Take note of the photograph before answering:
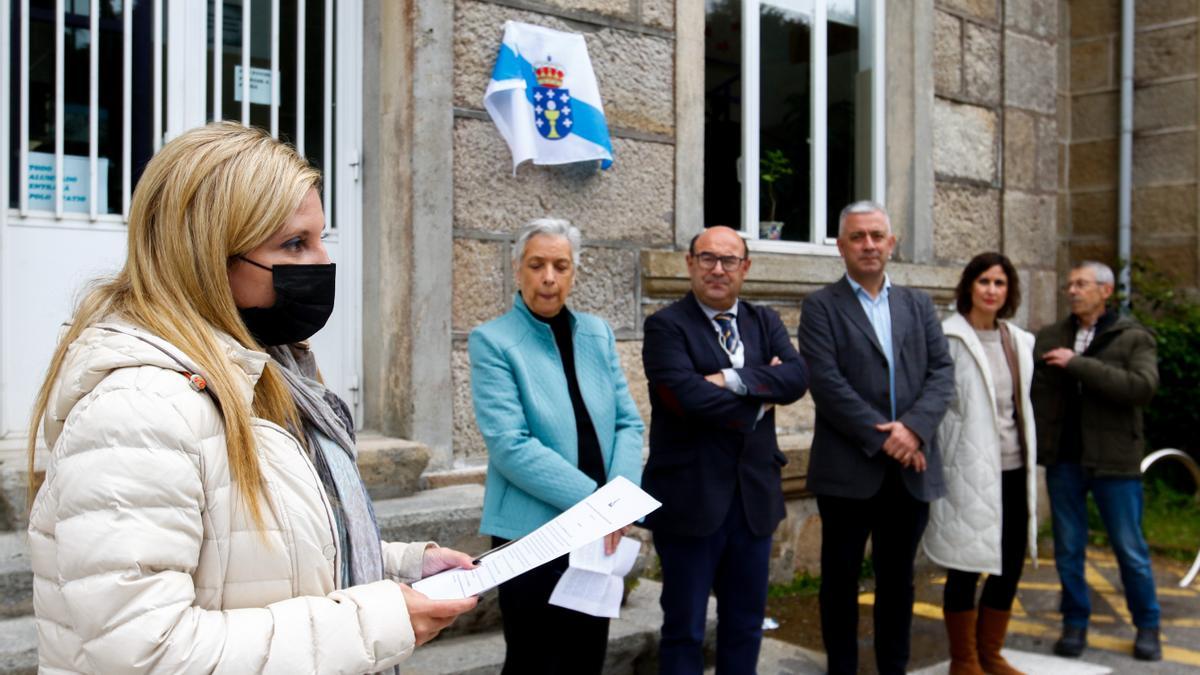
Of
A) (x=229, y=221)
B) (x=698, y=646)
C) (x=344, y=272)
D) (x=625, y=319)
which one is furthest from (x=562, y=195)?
(x=229, y=221)

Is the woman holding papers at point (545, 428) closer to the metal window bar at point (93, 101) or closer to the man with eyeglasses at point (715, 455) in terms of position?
the man with eyeglasses at point (715, 455)

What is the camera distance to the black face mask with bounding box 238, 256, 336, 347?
163 cm

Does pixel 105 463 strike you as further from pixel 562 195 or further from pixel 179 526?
pixel 562 195

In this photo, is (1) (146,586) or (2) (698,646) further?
(2) (698,646)

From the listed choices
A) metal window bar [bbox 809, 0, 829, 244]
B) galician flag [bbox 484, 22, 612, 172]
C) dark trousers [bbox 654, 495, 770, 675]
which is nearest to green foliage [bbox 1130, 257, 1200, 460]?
metal window bar [bbox 809, 0, 829, 244]

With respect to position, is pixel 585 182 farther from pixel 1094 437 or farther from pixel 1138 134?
pixel 1138 134

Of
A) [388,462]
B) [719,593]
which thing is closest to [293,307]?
[719,593]

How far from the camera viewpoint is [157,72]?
412 cm

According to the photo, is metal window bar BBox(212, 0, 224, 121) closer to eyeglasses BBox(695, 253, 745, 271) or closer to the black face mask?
eyeglasses BBox(695, 253, 745, 271)

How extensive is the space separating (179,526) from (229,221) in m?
0.45

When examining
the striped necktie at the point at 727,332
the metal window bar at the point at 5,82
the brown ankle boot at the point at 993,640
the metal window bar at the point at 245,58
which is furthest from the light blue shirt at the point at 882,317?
the metal window bar at the point at 5,82

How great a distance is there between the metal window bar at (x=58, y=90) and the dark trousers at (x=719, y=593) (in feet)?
8.43

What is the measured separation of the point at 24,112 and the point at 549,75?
83.5 inches

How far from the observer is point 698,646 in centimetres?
358
